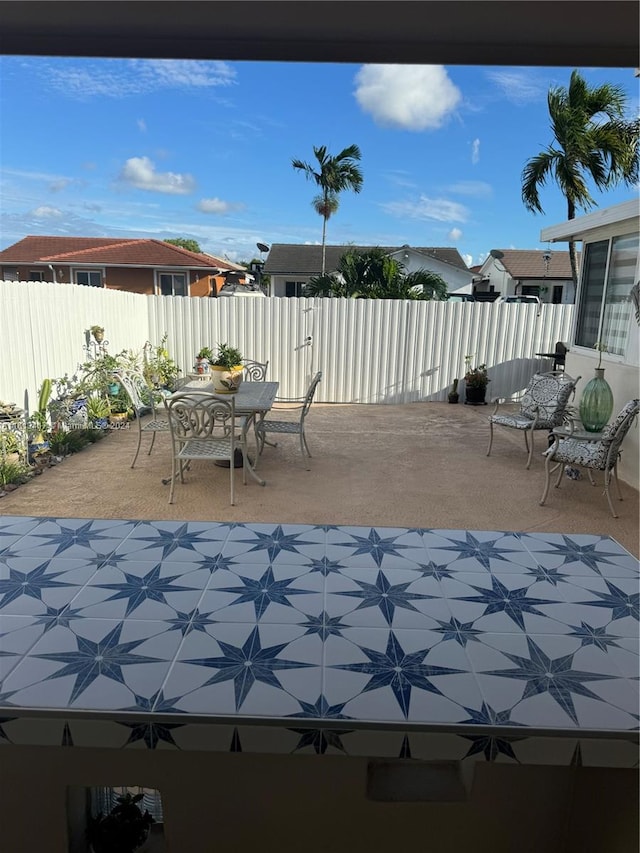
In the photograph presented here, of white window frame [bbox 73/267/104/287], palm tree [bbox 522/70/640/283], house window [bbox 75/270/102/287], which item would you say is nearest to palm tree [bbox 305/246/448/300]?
palm tree [bbox 522/70/640/283]

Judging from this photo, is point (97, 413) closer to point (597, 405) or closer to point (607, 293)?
point (597, 405)

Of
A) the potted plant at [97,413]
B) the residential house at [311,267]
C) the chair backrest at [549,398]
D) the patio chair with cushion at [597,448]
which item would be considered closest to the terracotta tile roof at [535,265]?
the residential house at [311,267]

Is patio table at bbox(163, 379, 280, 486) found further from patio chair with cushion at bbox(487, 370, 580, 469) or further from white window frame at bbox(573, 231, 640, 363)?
white window frame at bbox(573, 231, 640, 363)

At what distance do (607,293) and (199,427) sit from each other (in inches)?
171

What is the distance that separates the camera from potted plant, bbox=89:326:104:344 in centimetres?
693

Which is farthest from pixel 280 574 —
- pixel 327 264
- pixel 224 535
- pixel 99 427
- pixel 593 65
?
pixel 327 264

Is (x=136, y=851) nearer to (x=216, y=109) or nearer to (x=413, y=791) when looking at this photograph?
(x=413, y=791)

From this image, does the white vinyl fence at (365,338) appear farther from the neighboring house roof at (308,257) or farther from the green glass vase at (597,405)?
the neighboring house roof at (308,257)

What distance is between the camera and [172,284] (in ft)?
63.9

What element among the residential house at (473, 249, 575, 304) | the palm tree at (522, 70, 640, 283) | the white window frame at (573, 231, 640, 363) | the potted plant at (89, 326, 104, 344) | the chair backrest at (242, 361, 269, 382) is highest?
the palm tree at (522, 70, 640, 283)

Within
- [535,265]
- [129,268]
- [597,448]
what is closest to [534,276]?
[535,265]

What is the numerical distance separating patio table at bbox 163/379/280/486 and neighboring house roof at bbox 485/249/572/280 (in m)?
18.7

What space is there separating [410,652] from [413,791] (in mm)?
257

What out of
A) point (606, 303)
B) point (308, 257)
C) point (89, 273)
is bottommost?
point (606, 303)
